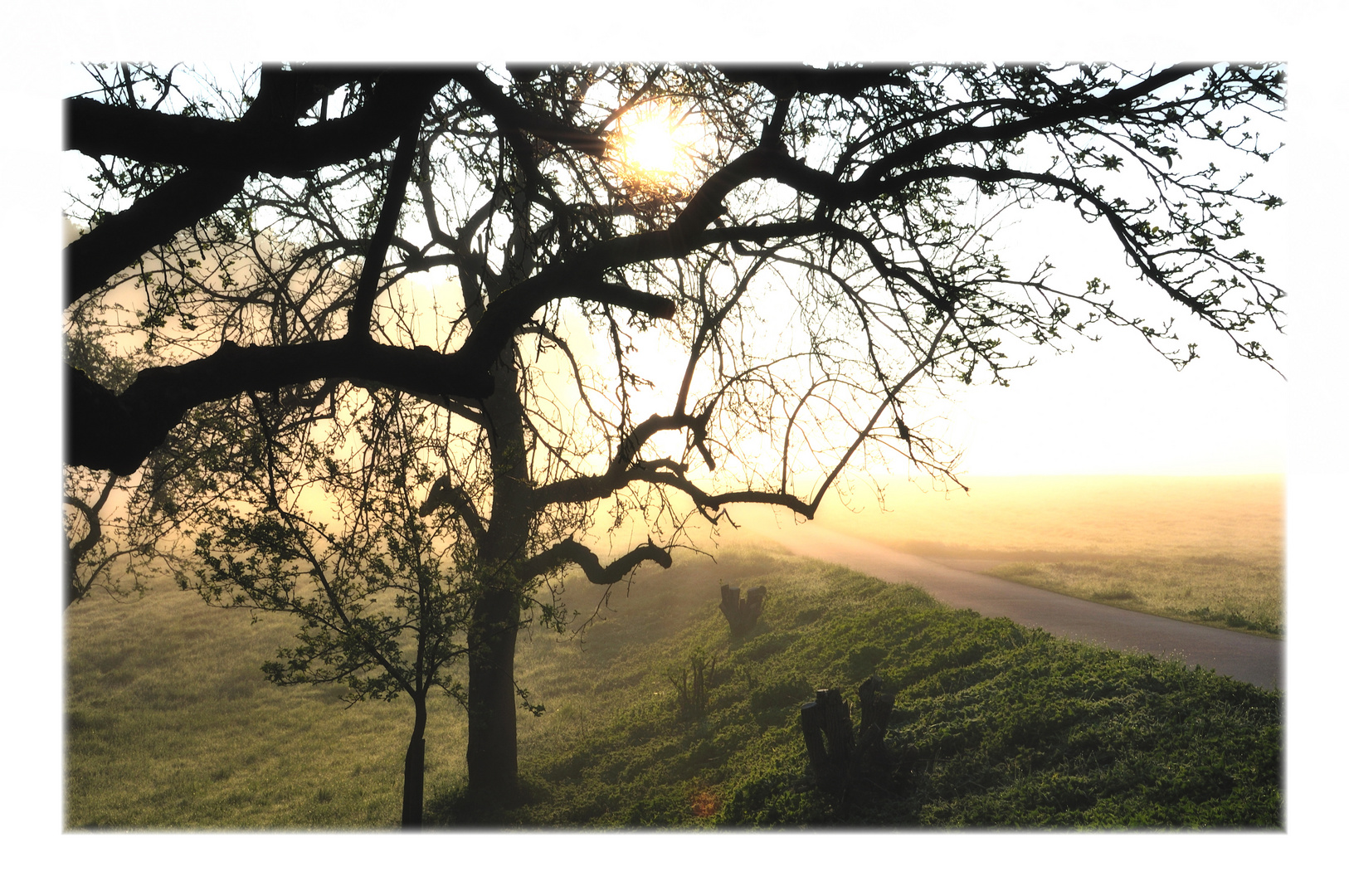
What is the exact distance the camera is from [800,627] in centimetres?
1920

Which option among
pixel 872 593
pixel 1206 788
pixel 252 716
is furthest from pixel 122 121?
pixel 252 716

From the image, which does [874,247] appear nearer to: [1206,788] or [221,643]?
[1206,788]

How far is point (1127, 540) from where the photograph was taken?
138 ft

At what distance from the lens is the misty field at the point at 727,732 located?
28.8ft

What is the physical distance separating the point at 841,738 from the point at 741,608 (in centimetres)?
1061

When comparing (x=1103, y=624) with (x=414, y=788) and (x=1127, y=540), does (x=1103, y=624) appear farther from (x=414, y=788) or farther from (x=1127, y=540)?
(x=1127, y=540)

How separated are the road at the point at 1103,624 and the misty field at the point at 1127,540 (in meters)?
1.19

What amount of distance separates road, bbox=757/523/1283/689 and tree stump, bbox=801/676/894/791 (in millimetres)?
5733

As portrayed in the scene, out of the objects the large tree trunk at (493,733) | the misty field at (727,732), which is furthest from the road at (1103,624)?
the large tree trunk at (493,733)

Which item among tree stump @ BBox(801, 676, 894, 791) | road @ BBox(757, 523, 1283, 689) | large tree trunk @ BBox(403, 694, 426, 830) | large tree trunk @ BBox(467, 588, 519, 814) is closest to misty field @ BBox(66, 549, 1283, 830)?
tree stump @ BBox(801, 676, 894, 791)

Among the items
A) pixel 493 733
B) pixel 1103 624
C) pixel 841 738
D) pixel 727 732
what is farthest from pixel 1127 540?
pixel 493 733

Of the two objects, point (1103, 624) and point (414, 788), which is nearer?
point (414, 788)

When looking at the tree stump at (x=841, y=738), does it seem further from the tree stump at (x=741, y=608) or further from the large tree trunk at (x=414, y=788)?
the tree stump at (x=741, y=608)

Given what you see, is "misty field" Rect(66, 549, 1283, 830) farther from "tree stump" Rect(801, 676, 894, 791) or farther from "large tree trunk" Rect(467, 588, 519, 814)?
"large tree trunk" Rect(467, 588, 519, 814)
